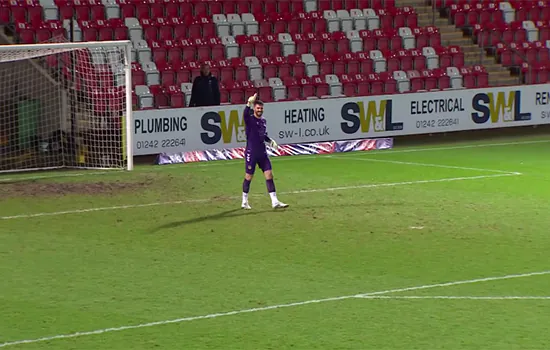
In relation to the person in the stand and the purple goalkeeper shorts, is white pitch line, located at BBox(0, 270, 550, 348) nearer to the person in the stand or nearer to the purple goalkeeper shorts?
the purple goalkeeper shorts

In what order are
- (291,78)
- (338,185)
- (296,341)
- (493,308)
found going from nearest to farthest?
(296,341) → (493,308) → (338,185) → (291,78)

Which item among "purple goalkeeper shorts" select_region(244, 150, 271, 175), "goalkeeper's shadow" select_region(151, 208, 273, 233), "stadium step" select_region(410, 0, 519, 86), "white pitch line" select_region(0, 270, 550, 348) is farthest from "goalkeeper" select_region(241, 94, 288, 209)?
"stadium step" select_region(410, 0, 519, 86)

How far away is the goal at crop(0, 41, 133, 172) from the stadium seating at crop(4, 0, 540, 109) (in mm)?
574

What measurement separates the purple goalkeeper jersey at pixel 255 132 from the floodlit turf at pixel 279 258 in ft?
3.51

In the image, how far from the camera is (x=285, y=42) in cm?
3072

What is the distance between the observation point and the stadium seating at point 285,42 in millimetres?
27906

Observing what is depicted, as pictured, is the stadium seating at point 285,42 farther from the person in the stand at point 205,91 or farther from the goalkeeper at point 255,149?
the goalkeeper at point 255,149

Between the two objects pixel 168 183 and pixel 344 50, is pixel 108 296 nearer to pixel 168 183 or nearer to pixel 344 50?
pixel 168 183

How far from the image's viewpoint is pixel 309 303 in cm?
1194

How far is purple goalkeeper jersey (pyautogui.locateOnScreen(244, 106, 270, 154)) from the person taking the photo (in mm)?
18219


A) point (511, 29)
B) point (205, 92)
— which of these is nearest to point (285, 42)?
point (205, 92)

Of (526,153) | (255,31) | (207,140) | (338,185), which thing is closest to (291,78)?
(255,31)

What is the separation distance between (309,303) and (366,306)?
0.61 m

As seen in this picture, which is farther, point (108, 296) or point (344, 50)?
point (344, 50)
